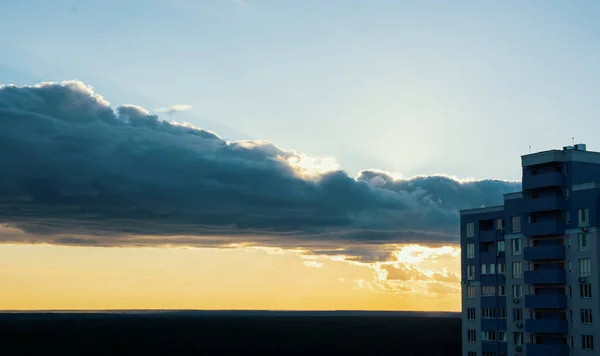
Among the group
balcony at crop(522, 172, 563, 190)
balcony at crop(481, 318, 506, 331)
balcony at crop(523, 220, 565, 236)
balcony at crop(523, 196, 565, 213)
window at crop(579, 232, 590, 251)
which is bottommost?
balcony at crop(481, 318, 506, 331)

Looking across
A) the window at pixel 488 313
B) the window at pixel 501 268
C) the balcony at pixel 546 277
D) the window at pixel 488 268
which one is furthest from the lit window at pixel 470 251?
the balcony at pixel 546 277

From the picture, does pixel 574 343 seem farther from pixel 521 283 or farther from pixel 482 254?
pixel 482 254

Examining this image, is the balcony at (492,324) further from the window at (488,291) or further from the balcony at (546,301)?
the balcony at (546,301)

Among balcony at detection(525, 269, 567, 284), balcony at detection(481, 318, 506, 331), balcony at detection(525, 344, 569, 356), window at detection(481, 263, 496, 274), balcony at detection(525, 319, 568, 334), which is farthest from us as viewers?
window at detection(481, 263, 496, 274)

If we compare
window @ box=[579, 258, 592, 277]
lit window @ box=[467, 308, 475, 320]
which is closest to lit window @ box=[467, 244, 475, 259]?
lit window @ box=[467, 308, 475, 320]

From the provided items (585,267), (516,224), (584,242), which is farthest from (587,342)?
(516,224)

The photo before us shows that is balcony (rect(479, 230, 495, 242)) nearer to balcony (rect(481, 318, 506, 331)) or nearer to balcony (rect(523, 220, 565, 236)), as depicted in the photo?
balcony (rect(481, 318, 506, 331))
